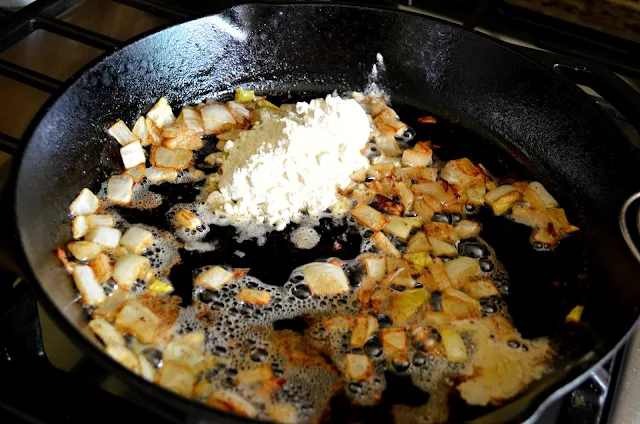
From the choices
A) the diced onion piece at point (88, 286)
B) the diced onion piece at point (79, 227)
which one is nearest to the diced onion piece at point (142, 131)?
the diced onion piece at point (79, 227)

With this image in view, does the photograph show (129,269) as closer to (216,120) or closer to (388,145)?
(216,120)

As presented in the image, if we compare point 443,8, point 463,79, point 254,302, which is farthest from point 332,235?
point 443,8

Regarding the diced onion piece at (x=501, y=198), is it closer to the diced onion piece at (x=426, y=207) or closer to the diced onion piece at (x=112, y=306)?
the diced onion piece at (x=426, y=207)

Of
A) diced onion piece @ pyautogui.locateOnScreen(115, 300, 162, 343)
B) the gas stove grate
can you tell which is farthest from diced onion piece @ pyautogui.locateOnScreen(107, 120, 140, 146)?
diced onion piece @ pyautogui.locateOnScreen(115, 300, 162, 343)

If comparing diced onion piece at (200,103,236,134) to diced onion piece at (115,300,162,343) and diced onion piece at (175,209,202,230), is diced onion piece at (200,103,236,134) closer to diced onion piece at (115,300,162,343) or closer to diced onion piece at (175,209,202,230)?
diced onion piece at (175,209,202,230)

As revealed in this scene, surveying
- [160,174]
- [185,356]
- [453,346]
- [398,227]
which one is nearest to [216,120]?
[160,174]
